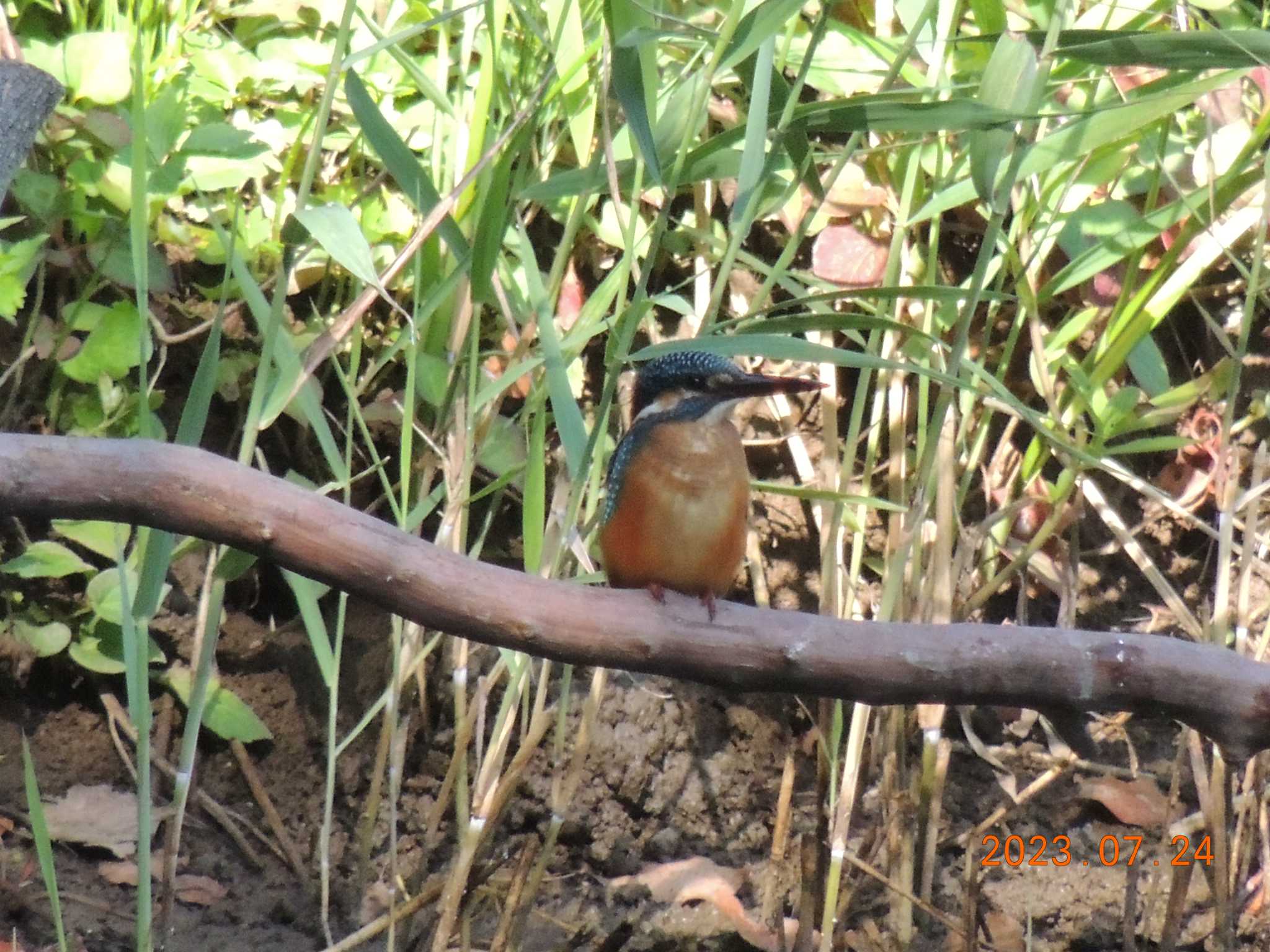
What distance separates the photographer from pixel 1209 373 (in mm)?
2668

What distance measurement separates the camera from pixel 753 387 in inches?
82.2

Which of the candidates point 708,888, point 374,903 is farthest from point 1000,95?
point 374,903

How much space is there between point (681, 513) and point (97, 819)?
134 cm

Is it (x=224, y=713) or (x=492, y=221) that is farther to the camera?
(x=224, y=713)

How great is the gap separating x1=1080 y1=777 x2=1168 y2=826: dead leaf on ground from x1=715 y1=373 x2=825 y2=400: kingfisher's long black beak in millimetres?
1263

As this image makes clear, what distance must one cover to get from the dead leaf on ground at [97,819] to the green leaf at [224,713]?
0.63 ft

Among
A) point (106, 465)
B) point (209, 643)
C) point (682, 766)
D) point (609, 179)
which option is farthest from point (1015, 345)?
point (106, 465)

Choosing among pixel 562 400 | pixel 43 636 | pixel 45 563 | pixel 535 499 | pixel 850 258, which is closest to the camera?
pixel 562 400

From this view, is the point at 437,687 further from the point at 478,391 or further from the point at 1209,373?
the point at 1209,373

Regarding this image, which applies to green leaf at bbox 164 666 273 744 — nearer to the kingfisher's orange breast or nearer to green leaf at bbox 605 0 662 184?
the kingfisher's orange breast

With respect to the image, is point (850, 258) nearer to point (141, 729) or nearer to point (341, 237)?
point (341, 237)

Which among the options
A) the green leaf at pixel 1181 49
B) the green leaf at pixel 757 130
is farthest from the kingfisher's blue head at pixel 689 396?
the green leaf at pixel 1181 49
